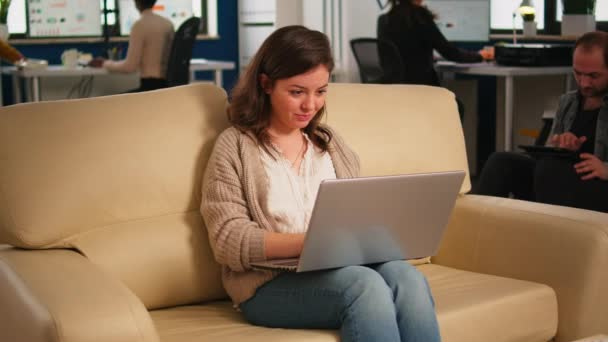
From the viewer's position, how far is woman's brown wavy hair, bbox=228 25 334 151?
2094 mm

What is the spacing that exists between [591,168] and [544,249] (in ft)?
2.06

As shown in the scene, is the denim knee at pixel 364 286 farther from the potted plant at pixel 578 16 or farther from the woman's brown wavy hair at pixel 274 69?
the potted plant at pixel 578 16

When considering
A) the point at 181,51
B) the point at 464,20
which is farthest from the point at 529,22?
the point at 181,51

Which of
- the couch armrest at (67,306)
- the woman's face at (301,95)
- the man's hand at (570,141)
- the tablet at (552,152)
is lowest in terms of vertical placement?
the couch armrest at (67,306)

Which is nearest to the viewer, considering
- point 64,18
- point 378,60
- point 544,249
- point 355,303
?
point 355,303

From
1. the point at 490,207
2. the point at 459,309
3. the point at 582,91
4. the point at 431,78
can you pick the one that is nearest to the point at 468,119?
the point at 431,78

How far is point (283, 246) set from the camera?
196cm

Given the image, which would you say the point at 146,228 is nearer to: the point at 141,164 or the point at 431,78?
the point at 141,164

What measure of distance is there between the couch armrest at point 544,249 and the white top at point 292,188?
1.61ft

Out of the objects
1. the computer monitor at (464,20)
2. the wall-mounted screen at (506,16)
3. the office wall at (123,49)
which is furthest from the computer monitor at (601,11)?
the office wall at (123,49)

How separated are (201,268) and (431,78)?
3.29m

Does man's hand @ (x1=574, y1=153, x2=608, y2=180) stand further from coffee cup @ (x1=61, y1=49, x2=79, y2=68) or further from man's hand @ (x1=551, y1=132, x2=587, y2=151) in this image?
coffee cup @ (x1=61, y1=49, x2=79, y2=68)

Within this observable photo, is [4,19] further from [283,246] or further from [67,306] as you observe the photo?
[67,306]

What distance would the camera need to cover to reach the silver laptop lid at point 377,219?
1785mm
